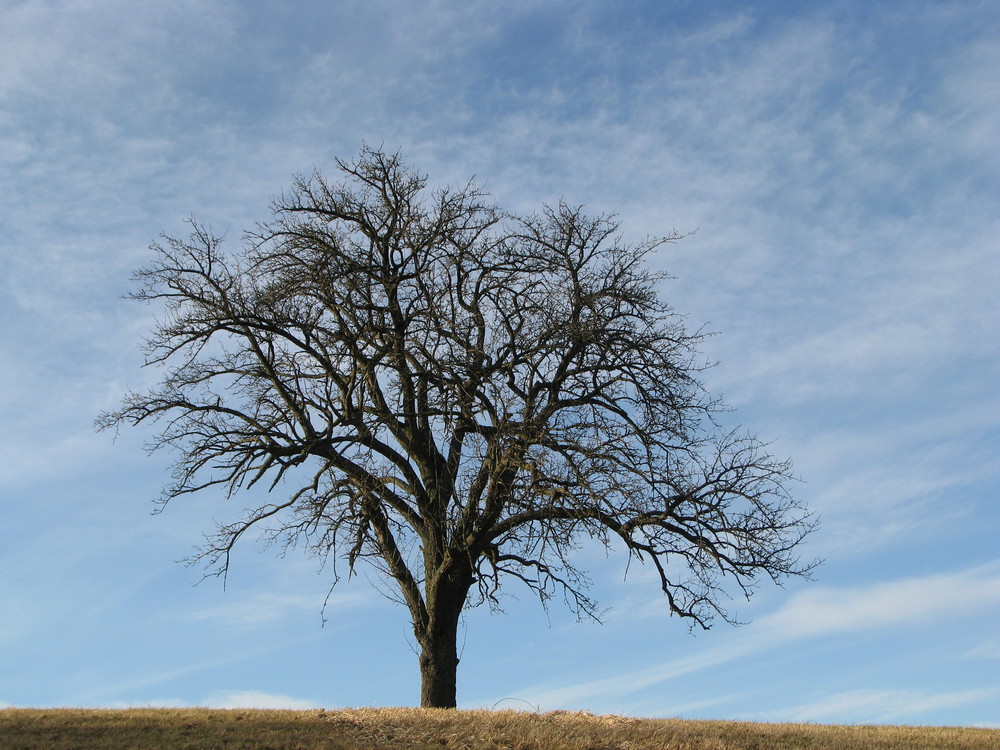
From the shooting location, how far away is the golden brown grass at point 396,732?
12.7 m

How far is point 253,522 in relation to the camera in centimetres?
1720

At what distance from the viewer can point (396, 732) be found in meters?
13.2

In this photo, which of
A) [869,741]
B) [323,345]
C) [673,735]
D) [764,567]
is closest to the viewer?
[673,735]

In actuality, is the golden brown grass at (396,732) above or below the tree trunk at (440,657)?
below

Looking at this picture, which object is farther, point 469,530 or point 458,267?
point 458,267

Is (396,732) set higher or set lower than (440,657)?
lower

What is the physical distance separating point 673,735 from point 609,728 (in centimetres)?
93

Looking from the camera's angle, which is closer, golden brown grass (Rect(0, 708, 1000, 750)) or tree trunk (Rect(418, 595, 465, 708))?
golden brown grass (Rect(0, 708, 1000, 750))

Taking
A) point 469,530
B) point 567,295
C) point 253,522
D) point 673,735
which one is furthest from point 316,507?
point 673,735

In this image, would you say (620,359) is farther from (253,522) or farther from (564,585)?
(253,522)

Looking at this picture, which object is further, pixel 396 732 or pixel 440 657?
pixel 440 657

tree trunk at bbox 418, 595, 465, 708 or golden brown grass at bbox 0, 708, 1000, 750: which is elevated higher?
tree trunk at bbox 418, 595, 465, 708

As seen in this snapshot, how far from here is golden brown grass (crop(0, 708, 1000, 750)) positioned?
41.6 feet

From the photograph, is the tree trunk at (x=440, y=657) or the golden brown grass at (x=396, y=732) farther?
the tree trunk at (x=440, y=657)
